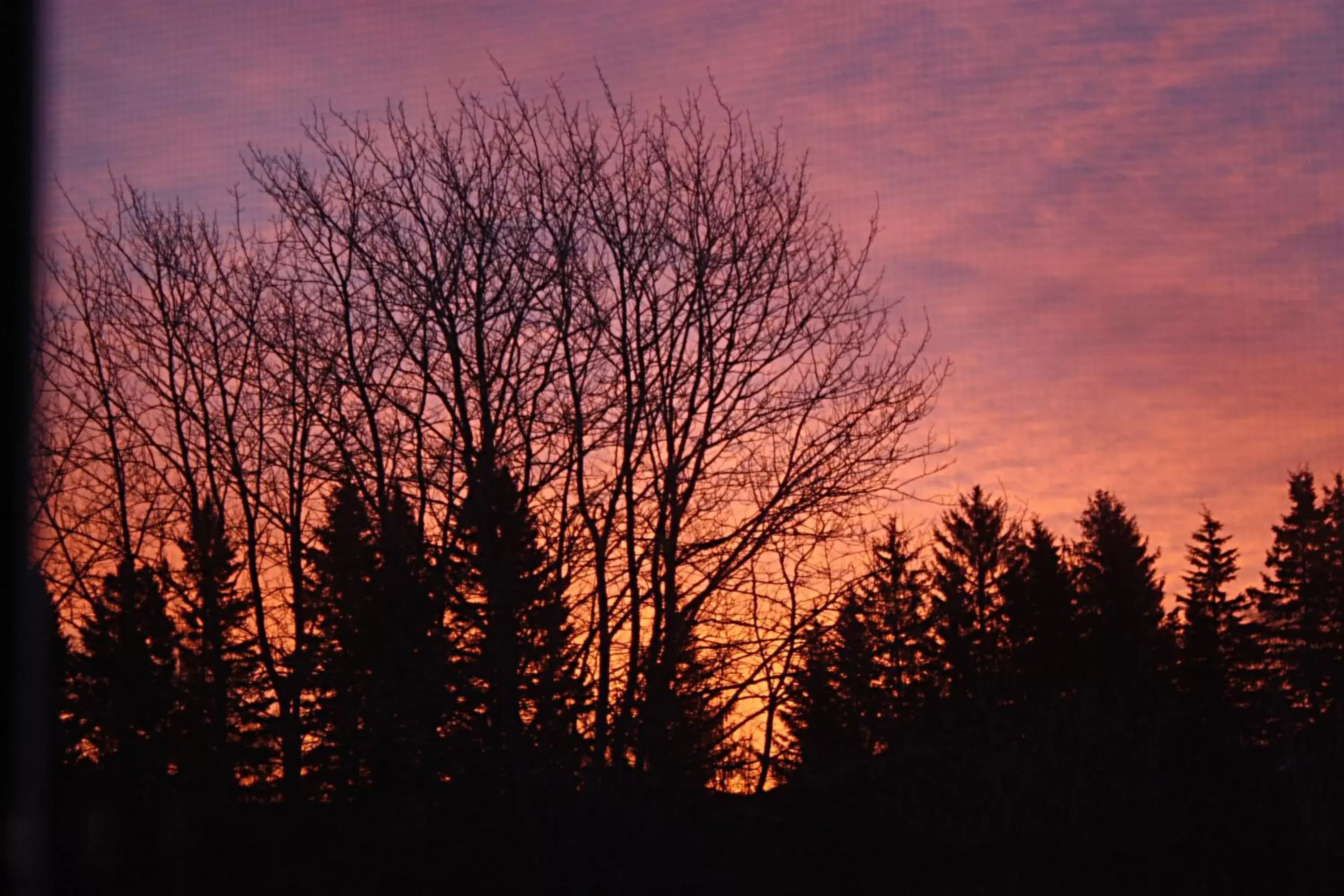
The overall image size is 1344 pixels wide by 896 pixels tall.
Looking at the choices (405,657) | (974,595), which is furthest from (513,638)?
(974,595)

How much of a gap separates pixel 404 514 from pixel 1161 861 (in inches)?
604

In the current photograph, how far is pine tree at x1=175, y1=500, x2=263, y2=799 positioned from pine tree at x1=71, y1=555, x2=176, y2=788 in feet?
0.65

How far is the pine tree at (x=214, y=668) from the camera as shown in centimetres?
1148

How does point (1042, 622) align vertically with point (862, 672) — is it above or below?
above

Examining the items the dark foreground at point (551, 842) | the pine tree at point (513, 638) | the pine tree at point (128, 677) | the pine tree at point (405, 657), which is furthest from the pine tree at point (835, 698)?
the pine tree at point (128, 677)

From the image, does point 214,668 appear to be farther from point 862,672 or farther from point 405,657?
point 862,672

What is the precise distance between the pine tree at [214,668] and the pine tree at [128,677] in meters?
0.20

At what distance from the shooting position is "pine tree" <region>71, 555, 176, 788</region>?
35.7 feet

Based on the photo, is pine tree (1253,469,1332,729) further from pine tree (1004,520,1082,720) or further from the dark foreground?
the dark foreground

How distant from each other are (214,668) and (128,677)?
820 mm

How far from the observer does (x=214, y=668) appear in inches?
463

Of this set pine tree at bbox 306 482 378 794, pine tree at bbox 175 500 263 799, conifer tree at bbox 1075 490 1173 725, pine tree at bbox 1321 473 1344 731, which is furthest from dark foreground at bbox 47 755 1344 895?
pine tree at bbox 1321 473 1344 731

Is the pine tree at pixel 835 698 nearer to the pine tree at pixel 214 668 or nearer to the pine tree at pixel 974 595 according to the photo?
the pine tree at pixel 974 595

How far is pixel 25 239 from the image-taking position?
9.30 meters
